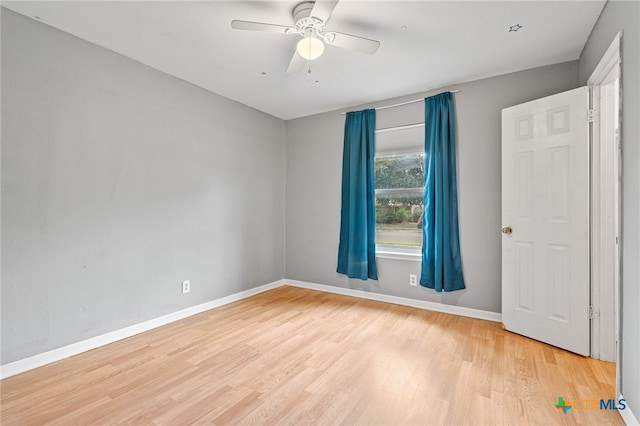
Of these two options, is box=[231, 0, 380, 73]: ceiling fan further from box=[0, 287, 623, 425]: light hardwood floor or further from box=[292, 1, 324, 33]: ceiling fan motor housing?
box=[0, 287, 623, 425]: light hardwood floor

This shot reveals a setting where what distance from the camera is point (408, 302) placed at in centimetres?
380

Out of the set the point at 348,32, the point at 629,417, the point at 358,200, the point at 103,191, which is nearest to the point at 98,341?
the point at 103,191

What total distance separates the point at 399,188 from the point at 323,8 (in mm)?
2528

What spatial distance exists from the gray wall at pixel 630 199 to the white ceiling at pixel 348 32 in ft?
1.93

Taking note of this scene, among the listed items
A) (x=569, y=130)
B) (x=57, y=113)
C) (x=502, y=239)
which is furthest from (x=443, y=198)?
(x=57, y=113)

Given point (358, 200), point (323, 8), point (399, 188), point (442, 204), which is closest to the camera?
point (323, 8)

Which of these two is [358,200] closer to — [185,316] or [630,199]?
[185,316]

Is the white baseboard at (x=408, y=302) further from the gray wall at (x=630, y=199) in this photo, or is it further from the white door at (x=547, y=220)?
the gray wall at (x=630, y=199)

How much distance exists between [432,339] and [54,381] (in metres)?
3.00

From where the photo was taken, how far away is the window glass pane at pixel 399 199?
12.7 feet

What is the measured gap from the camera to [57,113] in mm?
2418


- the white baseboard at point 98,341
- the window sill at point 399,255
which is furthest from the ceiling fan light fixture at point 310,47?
the white baseboard at point 98,341

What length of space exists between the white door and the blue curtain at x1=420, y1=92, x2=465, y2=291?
52 cm

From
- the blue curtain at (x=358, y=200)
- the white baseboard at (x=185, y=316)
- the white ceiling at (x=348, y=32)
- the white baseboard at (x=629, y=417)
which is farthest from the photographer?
the blue curtain at (x=358, y=200)
